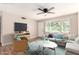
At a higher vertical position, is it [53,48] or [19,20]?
[19,20]

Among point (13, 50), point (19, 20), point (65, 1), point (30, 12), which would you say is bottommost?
Answer: point (13, 50)

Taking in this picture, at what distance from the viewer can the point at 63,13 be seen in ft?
6.59

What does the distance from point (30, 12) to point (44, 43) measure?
0.63 meters

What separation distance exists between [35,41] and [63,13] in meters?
0.72

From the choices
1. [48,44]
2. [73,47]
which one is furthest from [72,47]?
[48,44]

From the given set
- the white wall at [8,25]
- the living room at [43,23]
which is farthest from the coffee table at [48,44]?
the white wall at [8,25]

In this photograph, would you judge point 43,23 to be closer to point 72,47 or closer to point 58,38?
point 58,38

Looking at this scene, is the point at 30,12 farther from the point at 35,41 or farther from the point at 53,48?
the point at 53,48

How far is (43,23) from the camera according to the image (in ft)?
6.86

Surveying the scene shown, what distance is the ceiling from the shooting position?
2.00 m

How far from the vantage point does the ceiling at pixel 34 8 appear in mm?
1997

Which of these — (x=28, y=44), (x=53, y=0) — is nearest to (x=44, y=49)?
(x=28, y=44)

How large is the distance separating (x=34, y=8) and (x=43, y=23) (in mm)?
322

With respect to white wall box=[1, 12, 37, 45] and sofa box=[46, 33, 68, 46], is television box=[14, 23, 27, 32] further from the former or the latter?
sofa box=[46, 33, 68, 46]
